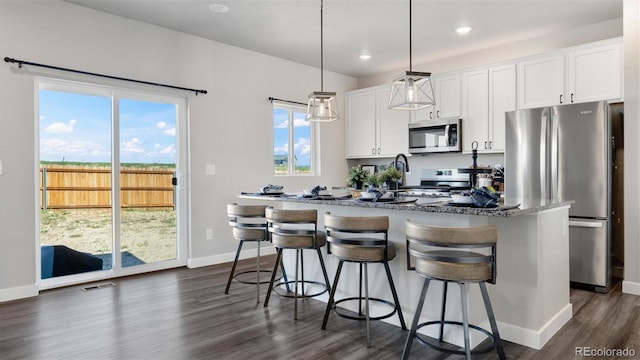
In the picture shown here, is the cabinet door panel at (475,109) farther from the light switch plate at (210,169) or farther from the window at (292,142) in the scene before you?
the light switch plate at (210,169)

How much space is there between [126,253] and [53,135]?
4.61ft

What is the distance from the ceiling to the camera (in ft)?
12.8

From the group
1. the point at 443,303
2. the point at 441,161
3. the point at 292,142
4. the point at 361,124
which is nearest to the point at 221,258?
the point at 292,142

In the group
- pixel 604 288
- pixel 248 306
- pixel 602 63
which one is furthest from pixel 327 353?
pixel 602 63

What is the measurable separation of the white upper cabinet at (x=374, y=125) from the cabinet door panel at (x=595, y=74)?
84.9 inches

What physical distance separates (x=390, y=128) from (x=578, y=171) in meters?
2.76

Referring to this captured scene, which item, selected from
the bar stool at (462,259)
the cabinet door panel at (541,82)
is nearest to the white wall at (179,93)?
the cabinet door panel at (541,82)

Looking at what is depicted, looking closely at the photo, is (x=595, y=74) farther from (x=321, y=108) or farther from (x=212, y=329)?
(x=212, y=329)

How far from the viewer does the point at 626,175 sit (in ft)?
12.1

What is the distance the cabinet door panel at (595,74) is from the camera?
158 inches

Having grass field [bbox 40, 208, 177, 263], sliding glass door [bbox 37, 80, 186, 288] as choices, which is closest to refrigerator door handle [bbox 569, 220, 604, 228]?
sliding glass door [bbox 37, 80, 186, 288]

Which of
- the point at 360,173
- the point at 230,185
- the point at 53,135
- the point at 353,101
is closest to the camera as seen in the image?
the point at 360,173

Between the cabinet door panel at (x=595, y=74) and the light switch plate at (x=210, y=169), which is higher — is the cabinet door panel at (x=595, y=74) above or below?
above

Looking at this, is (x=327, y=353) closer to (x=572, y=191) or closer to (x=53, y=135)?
(x=572, y=191)
